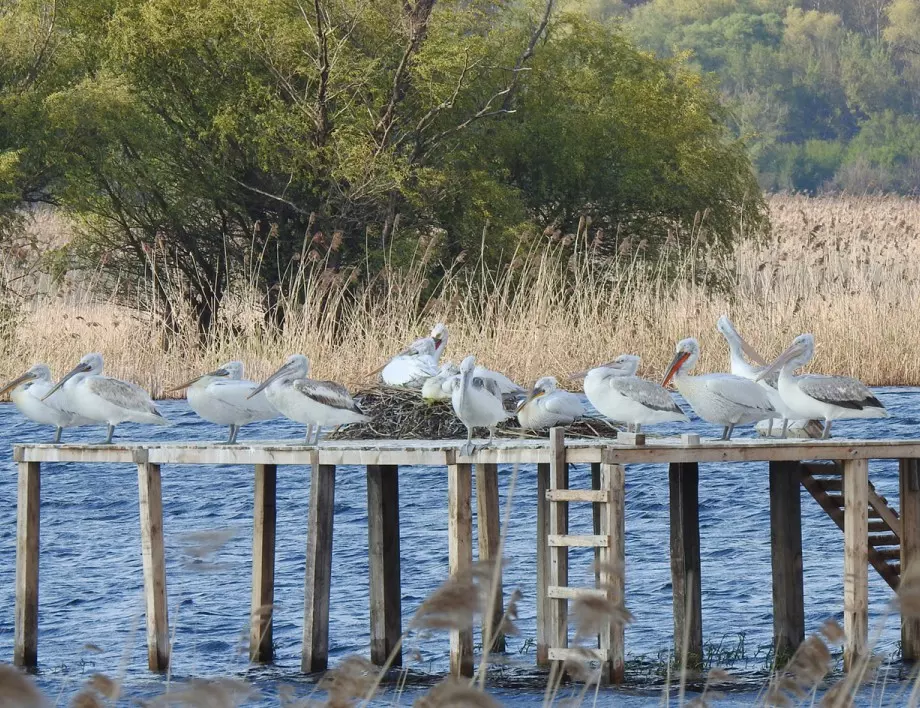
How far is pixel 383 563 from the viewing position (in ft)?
→ 43.0

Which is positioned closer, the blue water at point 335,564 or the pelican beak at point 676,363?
the pelican beak at point 676,363

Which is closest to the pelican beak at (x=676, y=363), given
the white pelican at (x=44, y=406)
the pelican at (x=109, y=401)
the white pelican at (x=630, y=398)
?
the white pelican at (x=630, y=398)

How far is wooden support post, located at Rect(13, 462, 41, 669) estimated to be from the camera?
13312mm

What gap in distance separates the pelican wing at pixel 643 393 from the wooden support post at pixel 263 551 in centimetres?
323

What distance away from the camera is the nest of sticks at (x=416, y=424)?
1411 centimetres

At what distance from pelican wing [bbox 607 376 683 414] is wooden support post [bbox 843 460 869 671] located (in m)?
1.17

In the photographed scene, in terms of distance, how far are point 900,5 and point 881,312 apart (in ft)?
242

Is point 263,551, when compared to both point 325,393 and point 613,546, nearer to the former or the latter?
point 325,393

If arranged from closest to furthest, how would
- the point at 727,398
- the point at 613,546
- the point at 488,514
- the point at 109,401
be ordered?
the point at 613,546 → the point at 727,398 → the point at 109,401 → the point at 488,514

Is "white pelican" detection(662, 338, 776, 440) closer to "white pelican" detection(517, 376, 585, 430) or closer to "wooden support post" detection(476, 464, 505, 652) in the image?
"white pelican" detection(517, 376, 585, 430)

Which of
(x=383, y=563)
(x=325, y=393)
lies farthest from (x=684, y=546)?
(x=325, y=393)

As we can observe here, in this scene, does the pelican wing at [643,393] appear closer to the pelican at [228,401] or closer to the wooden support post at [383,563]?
the wooden support post at [383,563]

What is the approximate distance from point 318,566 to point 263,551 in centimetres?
100

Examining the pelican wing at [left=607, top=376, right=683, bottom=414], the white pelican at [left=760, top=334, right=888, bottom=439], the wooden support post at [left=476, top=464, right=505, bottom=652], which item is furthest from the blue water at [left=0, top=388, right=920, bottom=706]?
the white pelican at [left=760, top=334, right=888, bottom=439]
